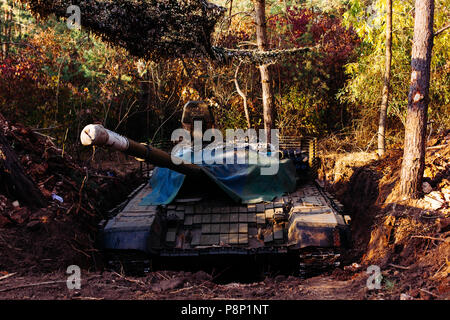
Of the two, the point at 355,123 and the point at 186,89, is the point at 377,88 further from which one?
the point at 186,89

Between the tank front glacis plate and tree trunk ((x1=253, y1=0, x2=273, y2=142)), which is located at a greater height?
tree trunk ((x1=253, y1=0, x2=273, y2=142))

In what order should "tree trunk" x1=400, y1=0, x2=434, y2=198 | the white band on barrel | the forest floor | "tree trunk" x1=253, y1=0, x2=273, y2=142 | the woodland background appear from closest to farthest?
the forest floor → the white band on barrel → "tree trunk" x1=400, y1=0, x2=434, y2=198 → "tree trunk" x1=253, y1=0, x2=273, y2=142 → the woodland background

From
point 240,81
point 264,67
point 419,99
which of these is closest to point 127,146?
point 419,99

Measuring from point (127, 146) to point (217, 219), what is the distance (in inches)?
80.7

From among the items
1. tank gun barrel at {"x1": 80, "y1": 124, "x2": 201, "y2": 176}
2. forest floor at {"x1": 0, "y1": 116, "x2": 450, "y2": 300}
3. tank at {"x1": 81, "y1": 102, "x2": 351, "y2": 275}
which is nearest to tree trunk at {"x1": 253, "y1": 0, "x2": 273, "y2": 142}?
forest floor at {"x1": 0, "y1": 116, "x2": 450, "y2": 300}

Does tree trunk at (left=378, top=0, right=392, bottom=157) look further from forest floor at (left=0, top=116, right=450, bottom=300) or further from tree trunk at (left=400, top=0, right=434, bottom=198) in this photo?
tree trunk at (left=400, top=0, right=434, bottom=198)

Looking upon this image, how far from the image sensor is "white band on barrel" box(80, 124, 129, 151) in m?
4.86

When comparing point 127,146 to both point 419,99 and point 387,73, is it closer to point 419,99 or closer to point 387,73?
point 419,99

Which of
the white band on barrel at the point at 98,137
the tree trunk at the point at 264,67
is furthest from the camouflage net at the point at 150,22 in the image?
the tree trunk at the point at 264,67

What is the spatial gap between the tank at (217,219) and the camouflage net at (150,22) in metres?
2.32

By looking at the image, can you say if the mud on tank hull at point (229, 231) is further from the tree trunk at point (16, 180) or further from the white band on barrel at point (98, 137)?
the white band on barrel at point (98, 137)

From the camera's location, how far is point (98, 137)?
4898mm

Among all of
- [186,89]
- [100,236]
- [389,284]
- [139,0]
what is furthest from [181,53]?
[186,89]

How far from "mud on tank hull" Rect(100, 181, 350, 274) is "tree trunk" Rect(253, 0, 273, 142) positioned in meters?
4.90
